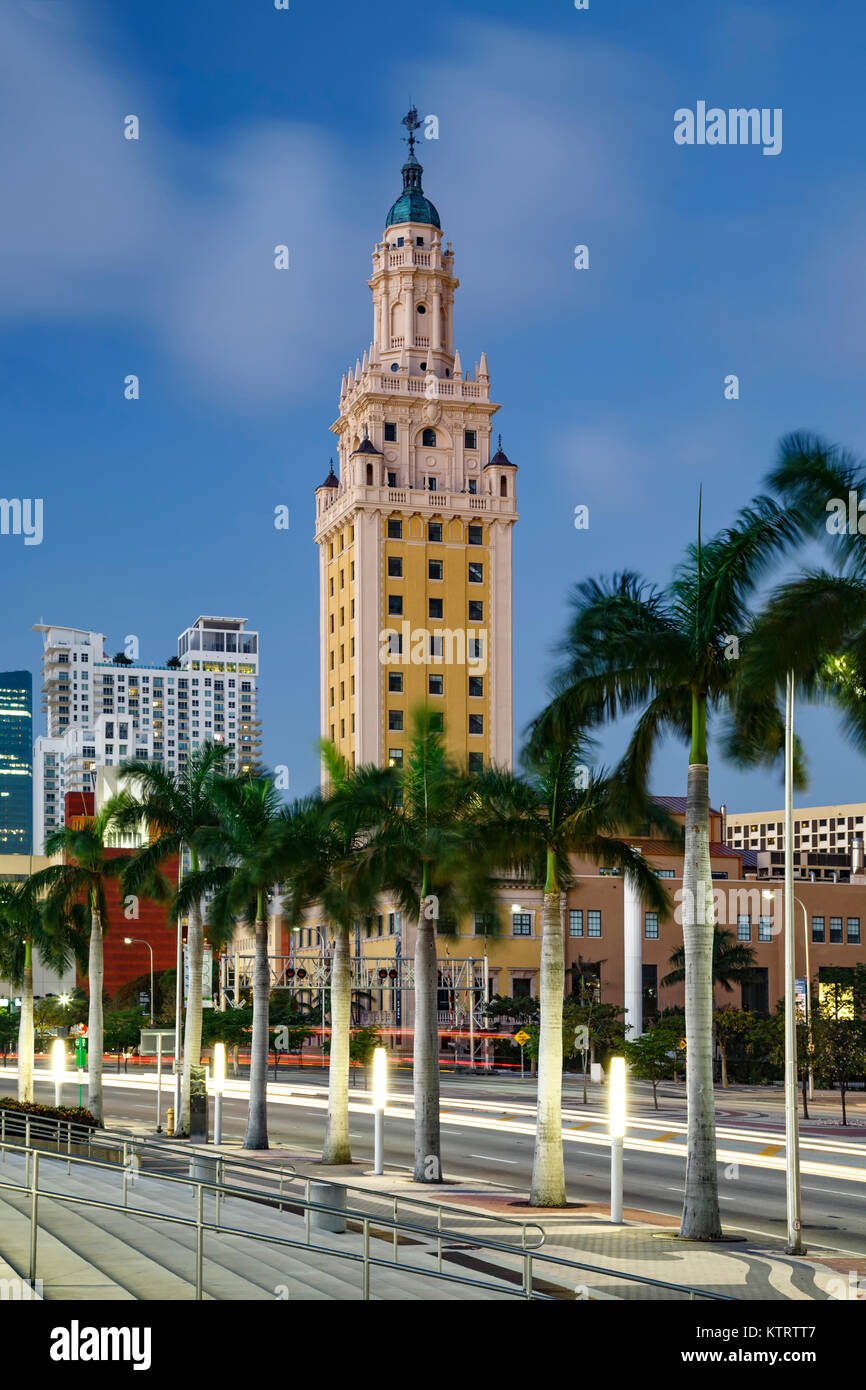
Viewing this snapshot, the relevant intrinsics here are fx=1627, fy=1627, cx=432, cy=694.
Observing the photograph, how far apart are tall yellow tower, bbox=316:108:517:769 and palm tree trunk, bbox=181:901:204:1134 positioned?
204 ft

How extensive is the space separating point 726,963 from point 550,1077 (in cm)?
7494

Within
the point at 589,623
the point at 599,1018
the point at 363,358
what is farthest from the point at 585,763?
the point at 363,358

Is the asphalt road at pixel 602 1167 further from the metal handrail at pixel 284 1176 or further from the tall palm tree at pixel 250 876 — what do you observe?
the metal handrail at pixel 284 1176

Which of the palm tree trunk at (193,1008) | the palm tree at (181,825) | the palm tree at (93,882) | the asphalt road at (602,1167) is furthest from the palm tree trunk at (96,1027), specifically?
the palm tree at (181,825)

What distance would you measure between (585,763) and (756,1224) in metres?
9.76

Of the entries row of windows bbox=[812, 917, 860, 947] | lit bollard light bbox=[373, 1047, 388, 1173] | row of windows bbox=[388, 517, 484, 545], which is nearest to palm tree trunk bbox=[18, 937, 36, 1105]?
lit bollard light bbox=[373, 1047, 388, 1173]

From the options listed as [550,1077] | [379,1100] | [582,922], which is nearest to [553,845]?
[550,1077]

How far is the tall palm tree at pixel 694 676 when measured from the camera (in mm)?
27734

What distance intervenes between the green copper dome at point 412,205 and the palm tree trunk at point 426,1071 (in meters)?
98.0

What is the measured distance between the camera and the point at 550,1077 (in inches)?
1254

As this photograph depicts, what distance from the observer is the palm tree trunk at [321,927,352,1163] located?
→ 42.3 m

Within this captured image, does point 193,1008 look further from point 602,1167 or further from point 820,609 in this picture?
point 820,609
